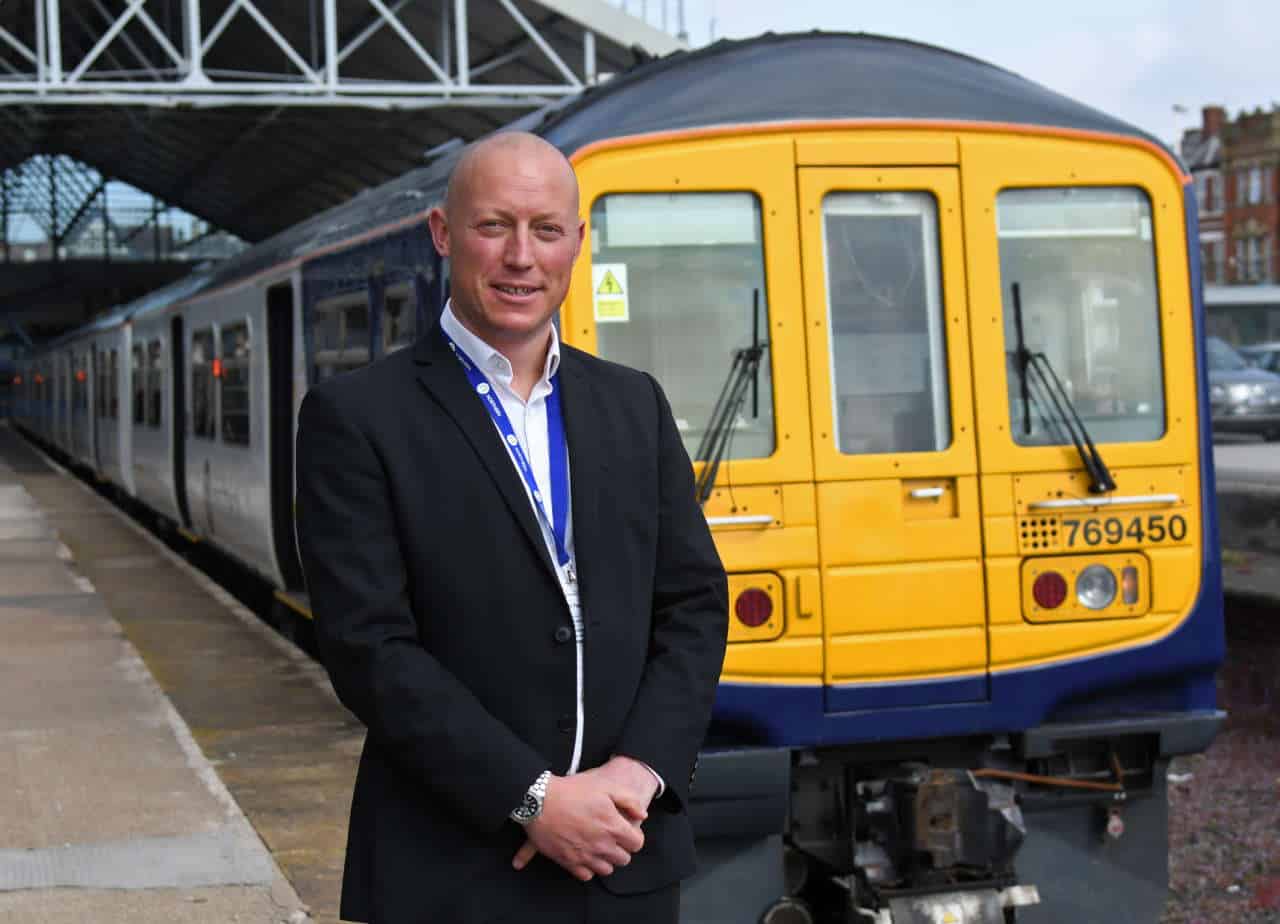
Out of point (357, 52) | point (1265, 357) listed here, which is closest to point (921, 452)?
point (1265, 357)

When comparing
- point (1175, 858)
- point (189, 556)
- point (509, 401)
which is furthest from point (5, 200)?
point (509, 401)

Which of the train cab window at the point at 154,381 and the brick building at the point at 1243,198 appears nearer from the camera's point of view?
the train cab window at the point at 154,381

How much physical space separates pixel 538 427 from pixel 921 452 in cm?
311

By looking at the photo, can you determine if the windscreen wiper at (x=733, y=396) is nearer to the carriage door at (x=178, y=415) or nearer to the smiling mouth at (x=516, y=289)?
the smiling mouth at (x=516, y=289)

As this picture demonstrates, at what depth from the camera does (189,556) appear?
61.8ft

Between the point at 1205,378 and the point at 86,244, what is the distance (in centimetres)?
6484

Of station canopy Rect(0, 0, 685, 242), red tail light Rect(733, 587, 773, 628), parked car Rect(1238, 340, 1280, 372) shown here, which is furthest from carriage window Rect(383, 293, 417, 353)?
parked car Rect(1238, 340, 1280, 372)

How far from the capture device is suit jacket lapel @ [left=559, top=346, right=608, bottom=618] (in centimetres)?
277

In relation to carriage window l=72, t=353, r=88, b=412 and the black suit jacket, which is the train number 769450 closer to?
the black suit jacket

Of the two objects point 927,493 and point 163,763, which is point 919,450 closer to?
point 927,493

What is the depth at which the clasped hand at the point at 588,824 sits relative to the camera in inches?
104

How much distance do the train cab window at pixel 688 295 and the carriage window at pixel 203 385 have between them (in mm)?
7877

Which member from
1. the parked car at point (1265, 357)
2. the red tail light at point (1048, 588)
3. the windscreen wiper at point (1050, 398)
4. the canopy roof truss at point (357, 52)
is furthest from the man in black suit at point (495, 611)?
the parked car at point (1265, 357)

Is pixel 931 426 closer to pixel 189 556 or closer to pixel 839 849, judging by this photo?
pixel 839 849
